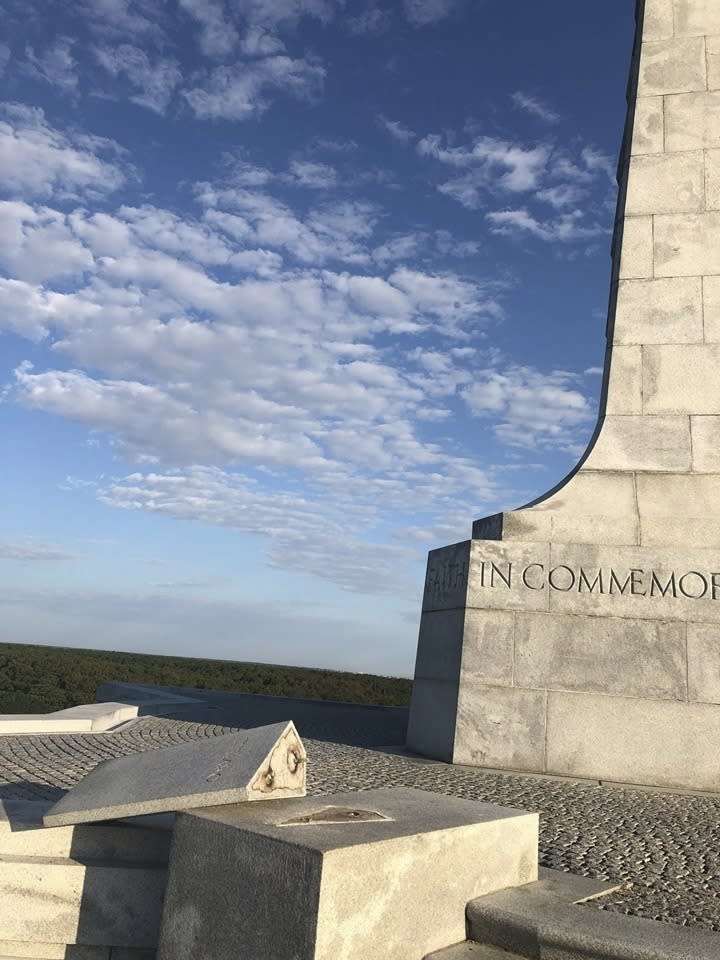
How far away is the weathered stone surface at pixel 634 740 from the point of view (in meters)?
8.12

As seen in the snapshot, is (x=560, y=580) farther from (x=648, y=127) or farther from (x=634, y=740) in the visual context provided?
(x=648, y=127)

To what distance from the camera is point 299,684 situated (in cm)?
2748

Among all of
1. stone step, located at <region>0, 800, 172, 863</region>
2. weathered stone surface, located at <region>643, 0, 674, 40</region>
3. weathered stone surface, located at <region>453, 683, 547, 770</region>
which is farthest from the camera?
weathered stone surface, located at <region>643, 0, 674, 40</region>

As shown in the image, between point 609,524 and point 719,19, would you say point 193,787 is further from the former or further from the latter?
point 719,19

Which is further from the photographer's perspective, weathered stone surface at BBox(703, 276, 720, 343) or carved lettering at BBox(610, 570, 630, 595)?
weathered stone surface at BBox(703, 276, 720, 343)

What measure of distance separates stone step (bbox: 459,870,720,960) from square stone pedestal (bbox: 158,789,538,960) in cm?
14

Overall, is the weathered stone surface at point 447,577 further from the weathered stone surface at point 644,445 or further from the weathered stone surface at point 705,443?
the weathered stone surface at point 705,443

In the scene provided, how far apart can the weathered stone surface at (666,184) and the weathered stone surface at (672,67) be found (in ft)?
3.19

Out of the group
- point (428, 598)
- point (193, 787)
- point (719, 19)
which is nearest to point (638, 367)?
point (428, 598)

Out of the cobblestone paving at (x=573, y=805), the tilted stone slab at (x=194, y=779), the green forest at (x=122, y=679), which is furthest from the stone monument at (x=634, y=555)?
the green forest at (x=122, y=679)

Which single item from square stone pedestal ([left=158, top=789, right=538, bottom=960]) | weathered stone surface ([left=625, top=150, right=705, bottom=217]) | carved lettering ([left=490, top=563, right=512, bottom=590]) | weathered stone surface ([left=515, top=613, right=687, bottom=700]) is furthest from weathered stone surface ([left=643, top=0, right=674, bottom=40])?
square stone pedestal ([left=158, top=789, right=538, bottom=960])

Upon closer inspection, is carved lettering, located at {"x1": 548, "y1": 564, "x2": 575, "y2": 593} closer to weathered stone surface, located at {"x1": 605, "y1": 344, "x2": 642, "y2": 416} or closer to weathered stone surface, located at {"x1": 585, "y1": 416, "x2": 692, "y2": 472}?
weathered stone surface, located at {"x1": 585, "y1": 416, "x2": 692, "y2": 472}

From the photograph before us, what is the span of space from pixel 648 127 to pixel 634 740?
7.71 metres

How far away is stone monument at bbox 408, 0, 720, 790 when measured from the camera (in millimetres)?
8375
